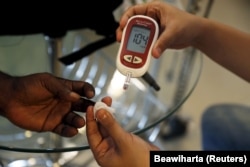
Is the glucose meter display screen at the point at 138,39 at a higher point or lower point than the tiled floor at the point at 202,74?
higher

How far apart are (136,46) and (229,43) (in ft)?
0.88

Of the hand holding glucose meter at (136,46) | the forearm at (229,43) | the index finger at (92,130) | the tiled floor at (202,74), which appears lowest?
the tiled floor at (202,74)

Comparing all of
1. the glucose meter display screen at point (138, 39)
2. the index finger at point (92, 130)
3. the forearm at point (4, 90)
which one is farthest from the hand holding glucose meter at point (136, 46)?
the forearm at point (4, 90)

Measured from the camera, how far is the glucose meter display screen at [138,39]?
70 centimetres

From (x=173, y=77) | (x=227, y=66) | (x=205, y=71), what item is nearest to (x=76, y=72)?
(x=173, y=77)

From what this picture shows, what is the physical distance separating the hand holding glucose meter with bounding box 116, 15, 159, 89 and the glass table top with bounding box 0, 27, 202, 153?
15 cm

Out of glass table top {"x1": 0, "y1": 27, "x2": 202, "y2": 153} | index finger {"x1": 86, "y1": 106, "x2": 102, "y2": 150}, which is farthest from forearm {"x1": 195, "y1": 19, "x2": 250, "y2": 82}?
index finger {"x1": 86, "y1": 106, "x2": 102, "y2": 150}

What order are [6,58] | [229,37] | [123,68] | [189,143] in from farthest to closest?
[189,143], [6,58], [229,37], [123,68]

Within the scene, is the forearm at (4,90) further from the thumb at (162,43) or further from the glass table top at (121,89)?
the thumb at (162,43)

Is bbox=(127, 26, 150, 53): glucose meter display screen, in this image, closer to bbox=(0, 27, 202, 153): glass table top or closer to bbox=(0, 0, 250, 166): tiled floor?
bbox=(0, 27, 202, 153): glass table top

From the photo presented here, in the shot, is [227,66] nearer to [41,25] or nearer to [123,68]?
[123,68]

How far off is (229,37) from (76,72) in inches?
15.2

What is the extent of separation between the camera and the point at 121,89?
965 mm

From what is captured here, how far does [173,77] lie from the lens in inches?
41.7
